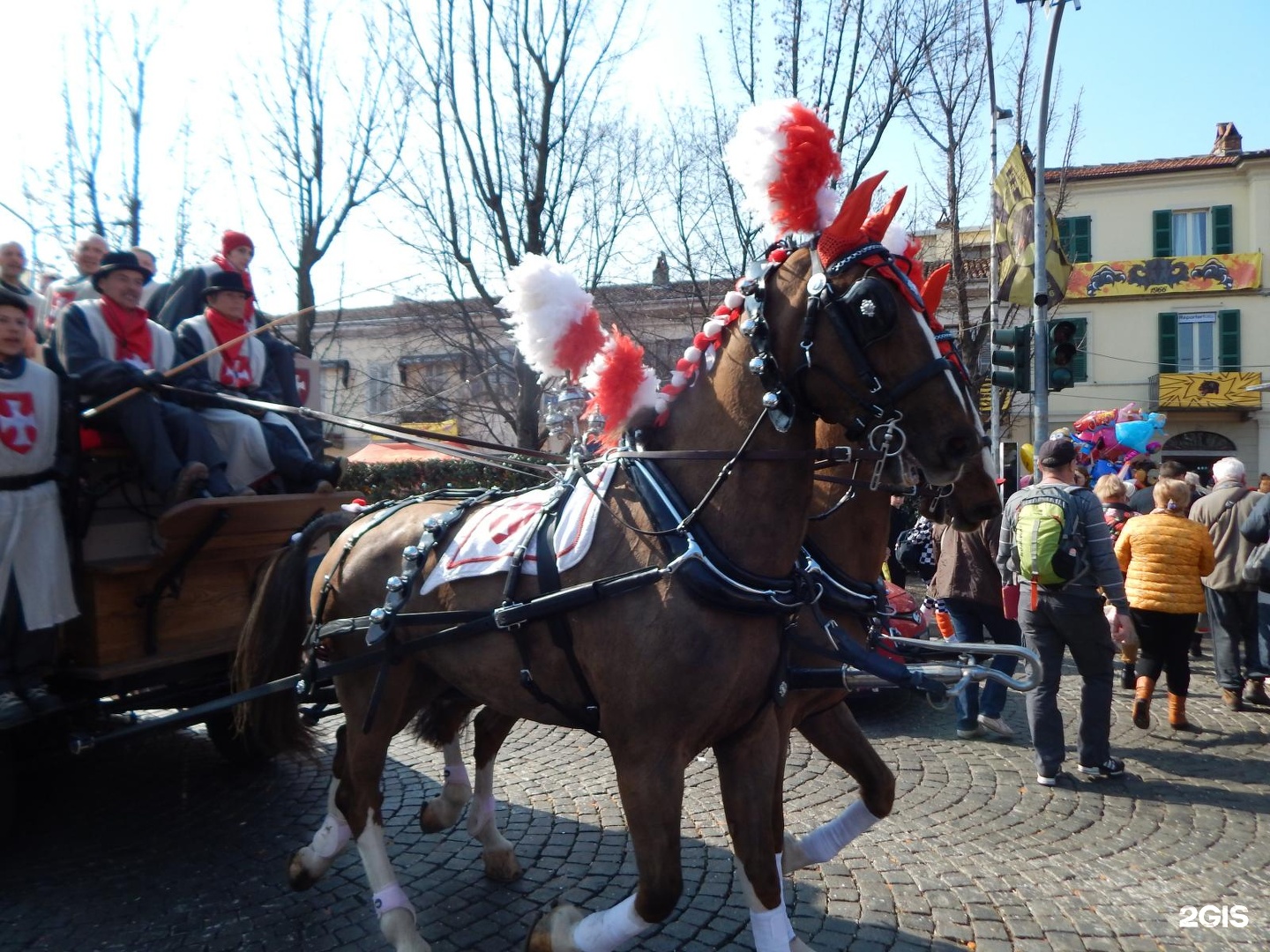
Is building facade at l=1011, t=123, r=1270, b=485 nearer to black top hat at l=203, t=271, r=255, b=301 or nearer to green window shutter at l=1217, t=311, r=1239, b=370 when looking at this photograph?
green window shutter at l=1217, t=311, r=1239, b=370

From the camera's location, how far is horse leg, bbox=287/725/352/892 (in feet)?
12.3

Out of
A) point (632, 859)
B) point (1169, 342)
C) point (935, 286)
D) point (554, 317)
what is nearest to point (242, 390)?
point (554, 317)

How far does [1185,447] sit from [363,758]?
2883cm

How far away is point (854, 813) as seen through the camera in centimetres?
355

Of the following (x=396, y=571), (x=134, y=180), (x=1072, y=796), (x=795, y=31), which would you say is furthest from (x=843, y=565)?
(x=134, y=180)

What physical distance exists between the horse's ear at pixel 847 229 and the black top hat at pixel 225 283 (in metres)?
3.57

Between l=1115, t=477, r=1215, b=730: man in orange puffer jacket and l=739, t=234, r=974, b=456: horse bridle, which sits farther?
l=1115, t=477, r=1215, b=730: man in orange puffer jacket

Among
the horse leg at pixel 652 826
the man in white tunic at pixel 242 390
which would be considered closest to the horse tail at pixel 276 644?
the man in white tunic at pixel 242 390

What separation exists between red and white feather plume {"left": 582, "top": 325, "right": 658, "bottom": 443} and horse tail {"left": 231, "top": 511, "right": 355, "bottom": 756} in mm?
1821

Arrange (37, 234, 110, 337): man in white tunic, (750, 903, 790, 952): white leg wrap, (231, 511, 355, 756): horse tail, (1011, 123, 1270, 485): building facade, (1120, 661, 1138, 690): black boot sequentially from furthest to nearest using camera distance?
(1011, 123, 1270, 485): building facade
(1120, 661, 1138, 690): black boot
(37, 234, 110, 337): man in white tunic
(231, 511, 355, 756): horse tail
(750, 903, 790, 952): white leg wrap

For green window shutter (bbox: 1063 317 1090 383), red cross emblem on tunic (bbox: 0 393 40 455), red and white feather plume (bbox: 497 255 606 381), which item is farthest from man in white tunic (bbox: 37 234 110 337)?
green window shutter (bbox: 1063 317 1090 383)

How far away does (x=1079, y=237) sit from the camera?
2677 cm

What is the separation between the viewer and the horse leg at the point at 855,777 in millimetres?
3473

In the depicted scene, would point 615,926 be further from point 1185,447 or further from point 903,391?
point 1185,447
